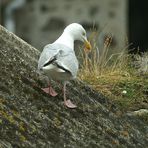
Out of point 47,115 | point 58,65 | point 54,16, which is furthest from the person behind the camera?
point 54,16

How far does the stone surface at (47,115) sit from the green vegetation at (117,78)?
1.07 ft

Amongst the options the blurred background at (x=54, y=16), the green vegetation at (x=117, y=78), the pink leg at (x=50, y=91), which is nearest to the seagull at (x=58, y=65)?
the pink leg at (x=50, y=91)

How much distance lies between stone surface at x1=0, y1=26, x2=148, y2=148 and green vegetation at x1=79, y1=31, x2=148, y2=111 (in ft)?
1.07

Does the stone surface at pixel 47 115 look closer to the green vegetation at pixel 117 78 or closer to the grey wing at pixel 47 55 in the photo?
the grey wing at pixel 47 55

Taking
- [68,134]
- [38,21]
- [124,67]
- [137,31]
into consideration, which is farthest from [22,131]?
[137,31]

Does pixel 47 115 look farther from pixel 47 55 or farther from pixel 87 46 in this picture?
pixel 87 46

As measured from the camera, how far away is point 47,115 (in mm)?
5270

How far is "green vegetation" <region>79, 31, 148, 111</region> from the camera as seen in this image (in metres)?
6.43

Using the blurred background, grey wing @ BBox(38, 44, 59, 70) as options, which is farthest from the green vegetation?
the blurred background

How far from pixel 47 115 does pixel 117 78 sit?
167 centimetres

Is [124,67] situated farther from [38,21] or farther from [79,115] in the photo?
[38,21]

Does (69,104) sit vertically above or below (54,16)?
above

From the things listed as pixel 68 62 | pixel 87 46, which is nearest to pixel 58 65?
pixel 68 62

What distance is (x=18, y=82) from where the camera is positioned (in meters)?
5.48
